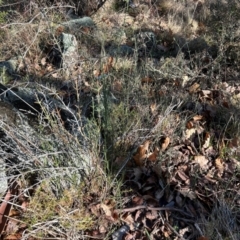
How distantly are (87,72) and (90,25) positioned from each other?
2343 millimetres

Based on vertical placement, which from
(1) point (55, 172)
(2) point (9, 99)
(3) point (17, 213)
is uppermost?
(1) point (55, 172)

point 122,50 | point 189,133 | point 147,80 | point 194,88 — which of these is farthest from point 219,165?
point 122,50

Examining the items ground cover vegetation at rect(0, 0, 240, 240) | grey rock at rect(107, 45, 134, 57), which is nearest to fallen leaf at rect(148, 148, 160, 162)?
ground cover vegetation at rect(0, 0, 240, 240)

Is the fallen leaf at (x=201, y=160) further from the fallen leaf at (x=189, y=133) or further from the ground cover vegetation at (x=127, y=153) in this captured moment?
the fallen leaf at (x=189, y=133)

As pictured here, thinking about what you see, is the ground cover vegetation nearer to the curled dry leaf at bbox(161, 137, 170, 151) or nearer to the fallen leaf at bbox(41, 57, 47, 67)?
the curled dry leaf at bbox(161, 137, 170, 151)

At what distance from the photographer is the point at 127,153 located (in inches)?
114

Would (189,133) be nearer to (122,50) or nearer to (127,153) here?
(127,153)

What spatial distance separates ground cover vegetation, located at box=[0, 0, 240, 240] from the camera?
241 cm

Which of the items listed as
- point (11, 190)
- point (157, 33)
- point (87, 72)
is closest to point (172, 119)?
point (87, 72)

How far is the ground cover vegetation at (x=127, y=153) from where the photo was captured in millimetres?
2410

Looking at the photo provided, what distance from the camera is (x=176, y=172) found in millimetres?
2928

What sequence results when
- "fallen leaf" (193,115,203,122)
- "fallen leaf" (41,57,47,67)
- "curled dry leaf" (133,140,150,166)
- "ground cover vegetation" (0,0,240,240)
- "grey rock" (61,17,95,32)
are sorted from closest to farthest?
"ground cover vegetation" (0,0,240,240) < "curled dry leaf" (133,140,150,166) < "fallen leaf" (193,115,203,122) < "fallen leaf" (41,57,47,67) < "grey rock" (61,17,95,32)

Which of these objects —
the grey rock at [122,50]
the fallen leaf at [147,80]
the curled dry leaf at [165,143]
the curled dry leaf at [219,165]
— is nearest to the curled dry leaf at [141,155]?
the curled dry leaf at [165,143]

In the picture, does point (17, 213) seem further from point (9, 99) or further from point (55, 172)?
point (9, 99)
